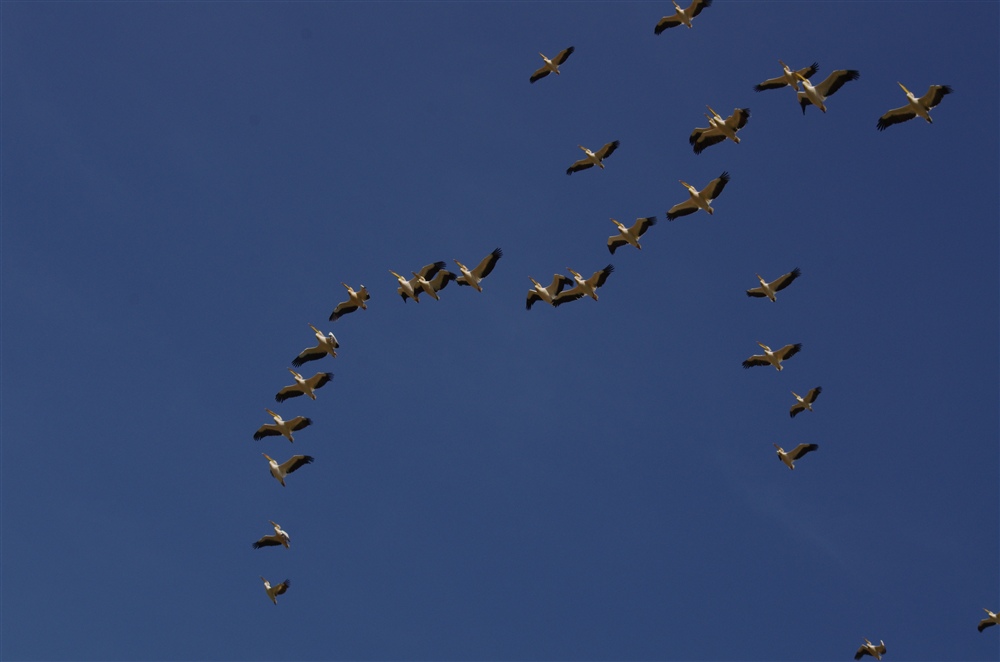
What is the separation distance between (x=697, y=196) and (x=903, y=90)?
896cm

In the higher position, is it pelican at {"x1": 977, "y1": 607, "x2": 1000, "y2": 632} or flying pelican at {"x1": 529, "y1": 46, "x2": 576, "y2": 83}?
flying pelican at {"x1": 529, "y1": 46, "x2": 576, "y2": 83}

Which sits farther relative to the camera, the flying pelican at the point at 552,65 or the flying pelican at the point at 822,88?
the flying pelican at the point at 552,65

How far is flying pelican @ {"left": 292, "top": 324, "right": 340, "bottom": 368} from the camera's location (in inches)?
2021

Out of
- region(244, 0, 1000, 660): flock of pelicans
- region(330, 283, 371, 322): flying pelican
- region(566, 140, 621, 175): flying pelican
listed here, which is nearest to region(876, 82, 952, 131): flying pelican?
region(244, 0, 1000, 660): flock of pelicans

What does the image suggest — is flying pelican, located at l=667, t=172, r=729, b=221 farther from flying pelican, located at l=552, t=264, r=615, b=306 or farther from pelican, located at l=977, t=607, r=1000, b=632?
pelican, located at l=977, t=607, r=1000, b=632

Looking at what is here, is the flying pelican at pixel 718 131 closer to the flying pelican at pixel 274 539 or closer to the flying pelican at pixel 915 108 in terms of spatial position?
the flying pelican at pixel 915 108

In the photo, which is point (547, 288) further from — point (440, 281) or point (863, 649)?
point (863, 649)

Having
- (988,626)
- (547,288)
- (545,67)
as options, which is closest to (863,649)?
(988,626)

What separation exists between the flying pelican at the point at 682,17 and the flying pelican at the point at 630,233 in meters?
8.30

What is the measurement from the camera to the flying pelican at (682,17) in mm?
51969

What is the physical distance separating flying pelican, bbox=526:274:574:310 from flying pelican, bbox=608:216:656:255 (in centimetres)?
238

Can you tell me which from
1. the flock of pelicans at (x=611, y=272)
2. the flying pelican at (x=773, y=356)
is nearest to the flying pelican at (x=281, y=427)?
the flock of pelicans at (x=611, y=272)

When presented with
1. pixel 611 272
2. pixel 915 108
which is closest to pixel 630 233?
pixel 611 272

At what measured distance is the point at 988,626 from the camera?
55.8 metres
